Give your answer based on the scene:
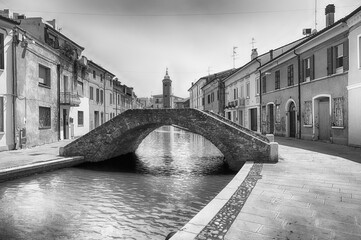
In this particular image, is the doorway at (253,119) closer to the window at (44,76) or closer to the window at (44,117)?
the window at (44,117)

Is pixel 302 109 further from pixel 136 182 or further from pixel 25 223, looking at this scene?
pixel 25 223

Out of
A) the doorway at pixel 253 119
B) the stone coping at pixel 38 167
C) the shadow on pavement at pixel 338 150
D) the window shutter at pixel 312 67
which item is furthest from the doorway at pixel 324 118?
the stone coping at pixel 38 167

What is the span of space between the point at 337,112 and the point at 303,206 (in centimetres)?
1228

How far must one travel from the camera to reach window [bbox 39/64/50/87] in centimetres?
1789

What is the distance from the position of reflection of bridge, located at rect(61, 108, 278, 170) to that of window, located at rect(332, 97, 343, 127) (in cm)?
633

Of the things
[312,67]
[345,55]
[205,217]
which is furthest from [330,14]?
[205,217]

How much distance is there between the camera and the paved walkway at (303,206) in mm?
3683

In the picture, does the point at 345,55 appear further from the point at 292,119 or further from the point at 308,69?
the point at 292,119

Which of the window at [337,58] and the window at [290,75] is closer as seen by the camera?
the window at [337,58]

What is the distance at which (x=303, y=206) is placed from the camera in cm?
477

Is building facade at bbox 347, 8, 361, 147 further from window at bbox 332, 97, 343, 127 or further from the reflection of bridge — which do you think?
the reflection of bridge

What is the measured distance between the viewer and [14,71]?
570 inches

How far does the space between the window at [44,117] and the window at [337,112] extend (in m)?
19.1

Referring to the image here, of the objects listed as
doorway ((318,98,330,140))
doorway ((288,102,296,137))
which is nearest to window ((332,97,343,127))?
doorway ((318,98,330,140))
